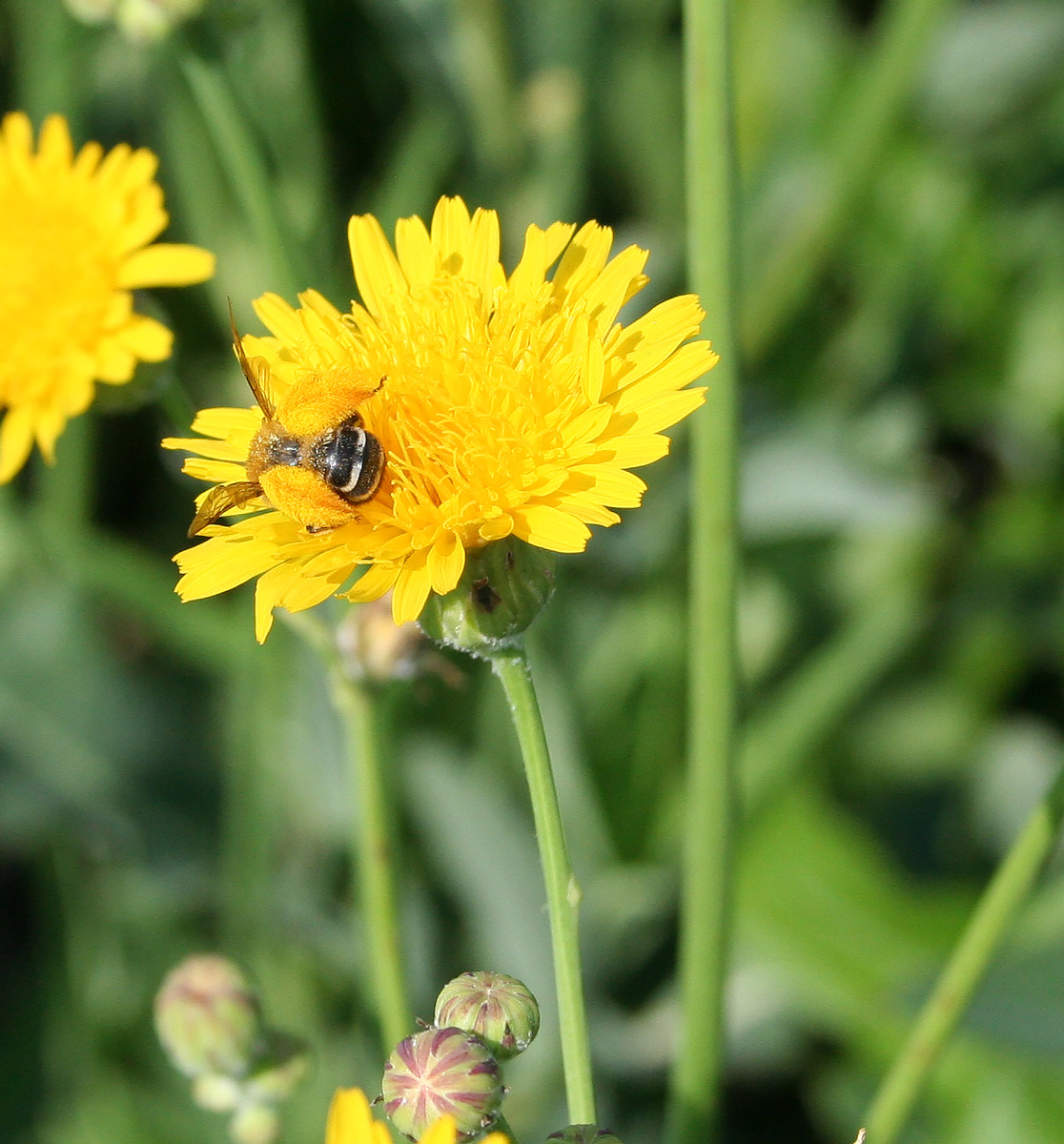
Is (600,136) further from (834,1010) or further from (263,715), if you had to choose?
(834,1010)

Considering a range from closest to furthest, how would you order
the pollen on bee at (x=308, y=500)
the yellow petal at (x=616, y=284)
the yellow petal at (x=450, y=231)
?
1. the pollen on bee at (x=308, y=500)
2. the yellow petal at (x=616, y=284)
3. the yellow petal at (x=450, y=231)

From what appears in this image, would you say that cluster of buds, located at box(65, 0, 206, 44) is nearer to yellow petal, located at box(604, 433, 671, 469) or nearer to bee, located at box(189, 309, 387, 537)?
bee, located at box(189, 309, 387, 537)

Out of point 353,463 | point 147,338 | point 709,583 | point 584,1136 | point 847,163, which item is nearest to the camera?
point 584,1136

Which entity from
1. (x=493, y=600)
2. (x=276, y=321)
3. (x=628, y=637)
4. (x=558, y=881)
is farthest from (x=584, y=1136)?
(x=628, y=637)

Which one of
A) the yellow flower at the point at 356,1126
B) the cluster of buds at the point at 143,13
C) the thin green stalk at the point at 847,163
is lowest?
the yellow flower at the point at 356,1126

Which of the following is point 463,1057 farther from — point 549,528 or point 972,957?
Answer: point 972,957

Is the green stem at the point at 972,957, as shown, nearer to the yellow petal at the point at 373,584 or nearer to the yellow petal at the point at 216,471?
the yellow petal at the point at 373,584

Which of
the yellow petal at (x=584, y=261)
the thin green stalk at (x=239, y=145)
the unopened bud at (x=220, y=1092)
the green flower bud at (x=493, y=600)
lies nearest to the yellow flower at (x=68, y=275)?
the thin green stalk at (x=239, y=145)
